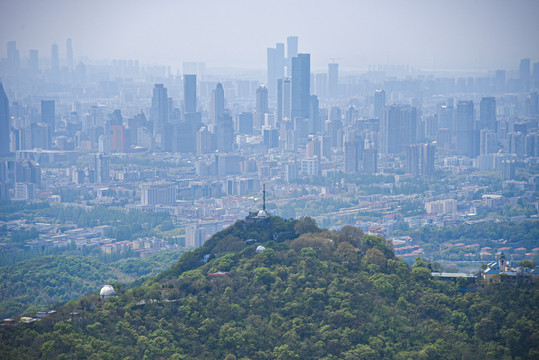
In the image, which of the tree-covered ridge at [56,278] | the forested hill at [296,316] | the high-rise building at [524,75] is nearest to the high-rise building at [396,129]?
the high-rise building at [524,75]

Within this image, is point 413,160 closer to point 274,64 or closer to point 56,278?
point 56,278

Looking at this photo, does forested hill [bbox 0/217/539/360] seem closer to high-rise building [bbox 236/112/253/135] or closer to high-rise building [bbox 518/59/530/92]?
high-rise building [bbox 236/112/253/135]

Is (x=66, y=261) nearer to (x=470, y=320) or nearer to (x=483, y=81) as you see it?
(x=470, y=320)

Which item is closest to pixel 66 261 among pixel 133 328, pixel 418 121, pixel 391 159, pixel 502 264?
pixel 133 328

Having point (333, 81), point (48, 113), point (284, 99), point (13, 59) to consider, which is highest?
point (13, 59)

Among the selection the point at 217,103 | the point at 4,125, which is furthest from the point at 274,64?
the point at 4,125

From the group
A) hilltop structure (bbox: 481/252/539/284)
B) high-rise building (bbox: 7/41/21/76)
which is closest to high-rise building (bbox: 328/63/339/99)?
high-rise building (bbox: 7/41/21/76)
